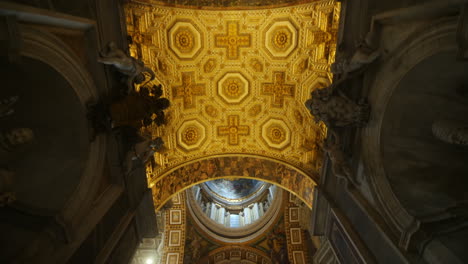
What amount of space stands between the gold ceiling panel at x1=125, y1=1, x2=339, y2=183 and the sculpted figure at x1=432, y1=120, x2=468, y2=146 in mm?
3731

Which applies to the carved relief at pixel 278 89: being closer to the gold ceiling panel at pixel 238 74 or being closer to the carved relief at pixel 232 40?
the gold ceiling panel at pixel 238 74

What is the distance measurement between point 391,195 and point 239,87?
6.14 metres

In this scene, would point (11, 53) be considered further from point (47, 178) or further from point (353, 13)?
point (353, 13)

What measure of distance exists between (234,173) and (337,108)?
5.93 metres

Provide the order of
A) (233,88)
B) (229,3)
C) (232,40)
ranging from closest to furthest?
(229,3) < (232,40) < (233,88)

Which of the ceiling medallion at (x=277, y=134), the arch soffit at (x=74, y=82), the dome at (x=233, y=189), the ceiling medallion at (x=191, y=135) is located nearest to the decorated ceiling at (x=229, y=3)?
the arch soffit at (x=74, y=82)

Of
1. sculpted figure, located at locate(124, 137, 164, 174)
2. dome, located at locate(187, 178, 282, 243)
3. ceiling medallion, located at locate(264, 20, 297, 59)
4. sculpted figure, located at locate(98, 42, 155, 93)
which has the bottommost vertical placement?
dome, located at locate(187, 178, 282, 243)

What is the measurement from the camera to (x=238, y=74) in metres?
9.02

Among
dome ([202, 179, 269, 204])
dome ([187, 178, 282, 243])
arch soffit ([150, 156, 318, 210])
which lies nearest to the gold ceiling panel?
arch soffit ([150, 156, 318, 210])

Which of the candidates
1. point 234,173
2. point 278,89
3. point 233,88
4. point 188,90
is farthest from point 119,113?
point 234,173

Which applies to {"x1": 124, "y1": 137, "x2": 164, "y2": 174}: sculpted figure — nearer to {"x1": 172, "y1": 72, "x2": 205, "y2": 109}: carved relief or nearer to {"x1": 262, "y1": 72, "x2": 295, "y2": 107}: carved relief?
{"x1": 172, "y1": 72, "x2": 205, "y2": 109}: carved relief

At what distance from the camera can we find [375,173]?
16.0 feet

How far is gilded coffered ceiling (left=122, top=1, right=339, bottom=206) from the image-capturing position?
730 centimetres

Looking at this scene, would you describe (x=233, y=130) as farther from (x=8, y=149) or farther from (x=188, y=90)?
(x=8, y=149)
